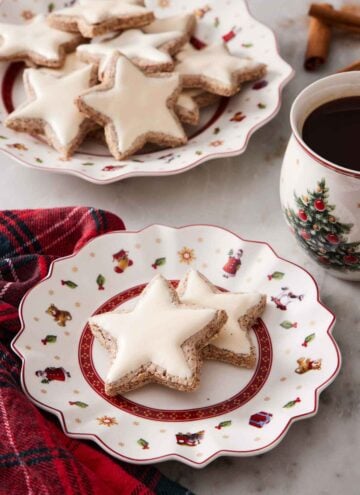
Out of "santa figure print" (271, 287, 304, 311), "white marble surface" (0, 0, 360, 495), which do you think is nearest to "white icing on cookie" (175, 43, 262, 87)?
"white marble surface" (0, 0, 360, 495)

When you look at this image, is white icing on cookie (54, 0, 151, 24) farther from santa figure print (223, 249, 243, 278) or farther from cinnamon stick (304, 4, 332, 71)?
santa figure print (223, 249, 243, 278)

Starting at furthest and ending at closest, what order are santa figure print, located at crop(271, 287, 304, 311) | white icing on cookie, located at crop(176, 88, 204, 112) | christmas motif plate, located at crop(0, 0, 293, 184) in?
white icing on cookie, located at crop(176, 88, 204, 112)
christmas motif plate, located at crop(0, 0, 293, 184)
santa figure print, located at crop(271, 287, 304, 311)

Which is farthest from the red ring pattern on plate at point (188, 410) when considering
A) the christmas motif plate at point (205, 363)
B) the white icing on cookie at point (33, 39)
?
the white icing on cookie at point (33, 39)

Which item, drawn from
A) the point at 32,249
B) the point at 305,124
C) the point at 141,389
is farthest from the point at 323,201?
the point at 32,249

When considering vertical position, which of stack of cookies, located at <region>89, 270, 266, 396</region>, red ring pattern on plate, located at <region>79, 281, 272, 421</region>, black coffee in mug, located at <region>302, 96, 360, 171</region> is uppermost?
black coffee in mug, located at <region>302, 96, 360, 171</region>

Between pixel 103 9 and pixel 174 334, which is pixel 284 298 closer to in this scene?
pixel 174 334

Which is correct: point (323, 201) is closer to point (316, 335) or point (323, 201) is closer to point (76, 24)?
point (316, 335)

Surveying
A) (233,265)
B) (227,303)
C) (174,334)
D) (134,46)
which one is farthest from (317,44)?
(174,334)
